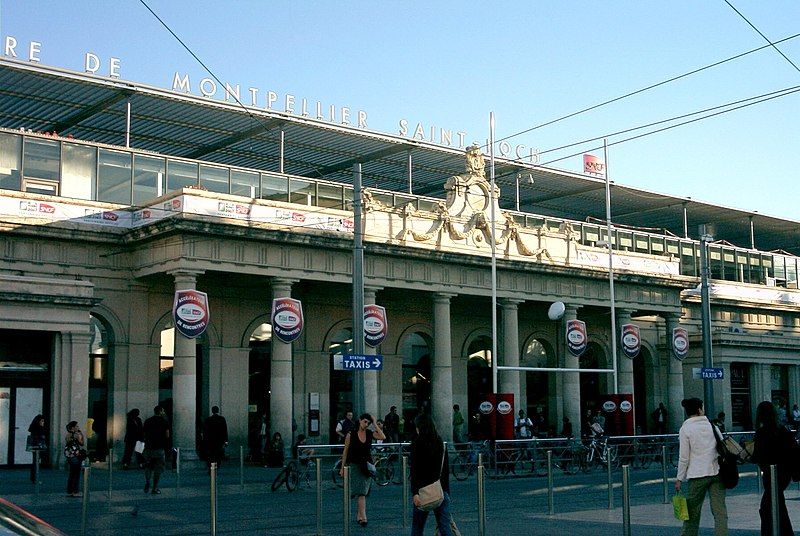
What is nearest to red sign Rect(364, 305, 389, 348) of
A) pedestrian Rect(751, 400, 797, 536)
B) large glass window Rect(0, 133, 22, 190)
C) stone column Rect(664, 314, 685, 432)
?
large glass window Rect(0, 133, 22, 190)

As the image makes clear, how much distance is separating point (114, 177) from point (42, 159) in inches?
105

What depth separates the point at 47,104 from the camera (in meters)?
40.3

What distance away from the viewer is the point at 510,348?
4553cm

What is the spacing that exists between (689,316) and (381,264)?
2549 centimetres

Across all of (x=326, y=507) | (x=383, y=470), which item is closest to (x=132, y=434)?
(x=383, y=470)

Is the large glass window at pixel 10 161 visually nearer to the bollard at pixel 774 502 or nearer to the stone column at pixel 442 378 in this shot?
the stone column at pixel 442 378

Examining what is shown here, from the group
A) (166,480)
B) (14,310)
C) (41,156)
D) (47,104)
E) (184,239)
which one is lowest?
(166,480)

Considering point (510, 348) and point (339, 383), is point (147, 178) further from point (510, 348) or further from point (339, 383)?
point (510, 348)

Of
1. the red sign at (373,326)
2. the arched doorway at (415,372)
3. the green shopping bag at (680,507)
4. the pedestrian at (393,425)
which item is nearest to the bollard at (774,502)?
the green shopping bag at (680,507)

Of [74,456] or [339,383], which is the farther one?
[339,383]

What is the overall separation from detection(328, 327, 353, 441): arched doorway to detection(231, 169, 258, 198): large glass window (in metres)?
8.04

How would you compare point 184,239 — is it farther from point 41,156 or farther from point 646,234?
point 646,234

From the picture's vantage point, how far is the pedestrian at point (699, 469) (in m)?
13.4

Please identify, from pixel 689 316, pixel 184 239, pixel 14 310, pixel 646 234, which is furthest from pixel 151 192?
pixel 689 316
